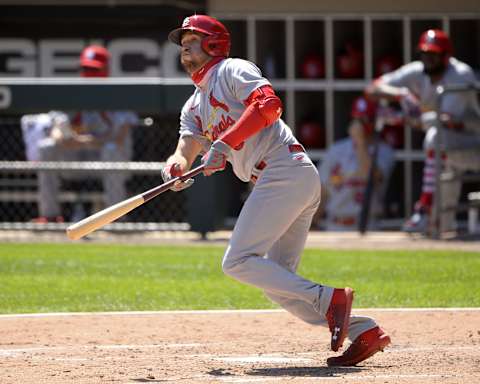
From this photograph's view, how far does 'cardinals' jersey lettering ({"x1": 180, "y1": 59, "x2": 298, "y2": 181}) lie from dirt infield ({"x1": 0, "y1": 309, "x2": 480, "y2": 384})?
102cm

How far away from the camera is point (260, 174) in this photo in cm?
609

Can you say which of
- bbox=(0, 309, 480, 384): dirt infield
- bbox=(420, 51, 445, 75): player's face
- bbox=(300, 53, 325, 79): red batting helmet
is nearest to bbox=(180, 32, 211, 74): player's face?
bbox=(0, 309, 480, 384): dirt infield

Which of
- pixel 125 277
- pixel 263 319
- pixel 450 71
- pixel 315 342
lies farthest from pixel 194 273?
pixel 450 71

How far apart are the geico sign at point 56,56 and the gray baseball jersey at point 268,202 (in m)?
9.29

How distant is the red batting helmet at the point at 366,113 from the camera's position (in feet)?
45.1

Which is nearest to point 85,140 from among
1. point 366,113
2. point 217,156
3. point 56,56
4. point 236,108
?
point 56,56

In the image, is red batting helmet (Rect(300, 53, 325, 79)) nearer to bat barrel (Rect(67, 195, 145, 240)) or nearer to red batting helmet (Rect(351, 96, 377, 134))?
red batting helmet (Rect(351, 96, 377, 134))

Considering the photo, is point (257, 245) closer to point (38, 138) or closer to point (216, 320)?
point (216, 320)

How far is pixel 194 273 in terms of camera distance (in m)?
10.1

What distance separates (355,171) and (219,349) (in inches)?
289

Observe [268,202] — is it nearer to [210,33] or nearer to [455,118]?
[210,33]

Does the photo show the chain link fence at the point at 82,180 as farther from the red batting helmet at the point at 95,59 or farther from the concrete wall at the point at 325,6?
the concrete wall at the point at 325,6

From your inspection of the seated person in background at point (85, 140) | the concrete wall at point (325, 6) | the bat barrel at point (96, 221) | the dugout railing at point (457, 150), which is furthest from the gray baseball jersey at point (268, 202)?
the concrete wall at point (325, 6)

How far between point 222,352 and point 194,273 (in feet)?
11.7
